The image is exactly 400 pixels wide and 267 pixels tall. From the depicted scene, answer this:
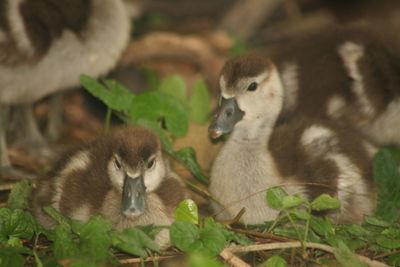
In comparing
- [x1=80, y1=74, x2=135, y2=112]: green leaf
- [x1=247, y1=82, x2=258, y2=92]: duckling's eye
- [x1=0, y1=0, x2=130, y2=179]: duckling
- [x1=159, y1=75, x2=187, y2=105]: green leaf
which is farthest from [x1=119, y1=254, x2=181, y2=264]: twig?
[x1=159, y1=75, x2=187, y2=105]: green leaf

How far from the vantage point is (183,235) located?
117 inches

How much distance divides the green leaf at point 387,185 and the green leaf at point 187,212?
790 mm

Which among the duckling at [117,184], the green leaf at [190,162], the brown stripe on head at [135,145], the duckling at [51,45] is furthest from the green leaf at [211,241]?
the duckling at [51,45]

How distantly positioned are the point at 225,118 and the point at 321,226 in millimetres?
562

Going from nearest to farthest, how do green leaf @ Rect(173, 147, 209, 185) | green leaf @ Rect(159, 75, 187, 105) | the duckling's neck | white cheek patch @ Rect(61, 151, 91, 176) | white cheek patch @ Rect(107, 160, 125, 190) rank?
white cheek patch @ Rect(107, 160, 125, 190) < white cheek patch @ Rect(61, 151, 91, 176) < the duckling's neck < green leaf @ Rect(173, 147, 209, 185) < green leaf @ Rect(159, 75, 187, 105)

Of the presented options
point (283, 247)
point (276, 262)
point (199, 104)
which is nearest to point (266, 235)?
point (283, 247)

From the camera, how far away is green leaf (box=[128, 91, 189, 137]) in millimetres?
3881

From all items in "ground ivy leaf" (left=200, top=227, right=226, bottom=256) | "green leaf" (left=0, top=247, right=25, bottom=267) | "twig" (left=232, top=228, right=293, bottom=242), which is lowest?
"green leaf" (left=0, top=247, right=25, bottom=267)

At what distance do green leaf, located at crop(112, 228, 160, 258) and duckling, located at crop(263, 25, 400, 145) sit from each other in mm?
1137

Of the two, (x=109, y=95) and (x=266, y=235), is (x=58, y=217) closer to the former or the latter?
(x=266, y=235)

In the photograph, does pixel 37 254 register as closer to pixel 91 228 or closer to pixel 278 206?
pixel 91 228

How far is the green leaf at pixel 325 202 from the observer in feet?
10.1

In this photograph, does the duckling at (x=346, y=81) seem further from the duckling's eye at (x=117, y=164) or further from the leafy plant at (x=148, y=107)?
the duckling's eye at (x=117, y=164)

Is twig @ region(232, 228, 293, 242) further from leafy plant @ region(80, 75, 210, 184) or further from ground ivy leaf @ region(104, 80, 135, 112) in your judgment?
ground ivy leaf @ region(104, 80, 135, 112)
